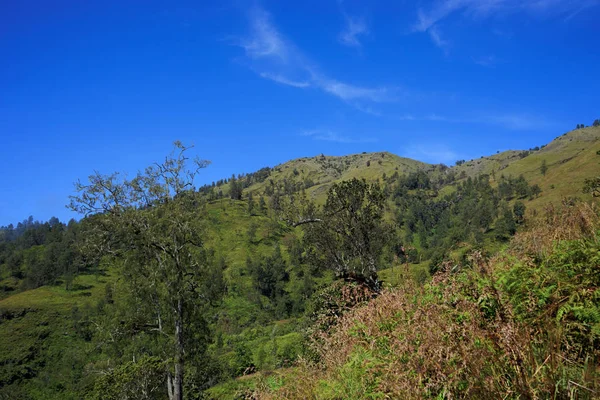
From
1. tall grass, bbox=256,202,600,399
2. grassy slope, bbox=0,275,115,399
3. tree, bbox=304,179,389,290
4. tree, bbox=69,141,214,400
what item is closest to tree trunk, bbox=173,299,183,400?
tree, bbox=69,141,214,400

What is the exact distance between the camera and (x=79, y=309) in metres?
114

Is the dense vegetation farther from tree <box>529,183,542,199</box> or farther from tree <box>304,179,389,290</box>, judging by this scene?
tree <box>529,183,542,199</box>

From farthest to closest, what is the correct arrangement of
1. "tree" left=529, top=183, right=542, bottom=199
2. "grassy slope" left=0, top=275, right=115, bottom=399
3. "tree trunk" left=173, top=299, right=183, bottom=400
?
"tree" left=529, top=183, right=542, bottom=199, "grassy slope" left=0, top=275, right=115, bottom=399, "tree trunk" left=173, top=299, right=183, bottom=400

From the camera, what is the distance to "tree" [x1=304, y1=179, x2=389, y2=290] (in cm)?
2205

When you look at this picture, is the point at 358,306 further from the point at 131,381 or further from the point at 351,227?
the point at 131,381

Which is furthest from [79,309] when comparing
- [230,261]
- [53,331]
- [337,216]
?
[337,216]

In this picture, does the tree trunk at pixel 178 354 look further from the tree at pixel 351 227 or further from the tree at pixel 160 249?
the tree at pixel 351 227

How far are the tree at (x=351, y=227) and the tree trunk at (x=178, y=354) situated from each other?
863cm

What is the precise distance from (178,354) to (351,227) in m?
11.4

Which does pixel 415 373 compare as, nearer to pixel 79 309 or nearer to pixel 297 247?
pixel 79 309

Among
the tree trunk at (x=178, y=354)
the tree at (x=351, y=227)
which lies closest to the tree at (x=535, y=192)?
the tree at (x=351, y=227)

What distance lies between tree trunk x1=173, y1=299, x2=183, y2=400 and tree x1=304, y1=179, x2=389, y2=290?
863 cm

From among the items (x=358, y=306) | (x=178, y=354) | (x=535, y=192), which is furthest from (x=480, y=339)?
(x=535, y=192)

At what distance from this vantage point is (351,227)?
72.2 ft
